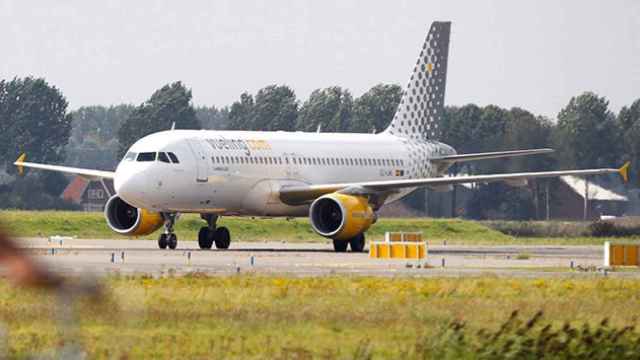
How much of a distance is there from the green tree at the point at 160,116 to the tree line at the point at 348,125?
94mm

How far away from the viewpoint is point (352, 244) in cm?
5678

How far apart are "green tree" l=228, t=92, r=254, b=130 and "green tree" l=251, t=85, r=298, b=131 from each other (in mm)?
763

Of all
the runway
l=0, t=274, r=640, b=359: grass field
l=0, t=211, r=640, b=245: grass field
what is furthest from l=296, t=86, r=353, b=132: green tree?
l=0, t=274, r=640, b=359: grass field

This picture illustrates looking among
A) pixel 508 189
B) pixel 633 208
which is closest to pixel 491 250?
pixel 508 189

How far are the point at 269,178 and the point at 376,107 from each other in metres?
93.9

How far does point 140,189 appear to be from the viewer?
5366 cm

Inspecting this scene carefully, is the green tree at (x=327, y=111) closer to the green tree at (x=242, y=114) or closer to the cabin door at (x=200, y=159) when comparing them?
the green tree at (x=242, y=114)

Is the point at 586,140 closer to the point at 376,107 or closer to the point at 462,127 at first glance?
the point at 462,127

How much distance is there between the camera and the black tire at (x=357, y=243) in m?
56.2

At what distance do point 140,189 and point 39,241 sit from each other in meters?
13.2

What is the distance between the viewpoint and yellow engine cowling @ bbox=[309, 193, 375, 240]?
54375 mm

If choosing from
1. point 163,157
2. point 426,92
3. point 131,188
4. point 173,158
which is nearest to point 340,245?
point 173,158

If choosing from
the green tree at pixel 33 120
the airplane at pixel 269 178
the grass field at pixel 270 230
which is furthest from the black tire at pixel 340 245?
the green tree at pixel 33 120

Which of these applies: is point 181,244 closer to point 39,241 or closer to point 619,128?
point 39,241
